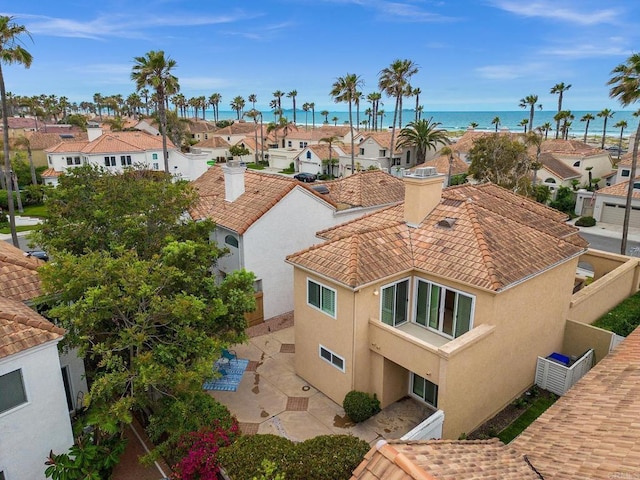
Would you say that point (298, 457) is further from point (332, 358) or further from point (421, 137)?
point (421, 137)

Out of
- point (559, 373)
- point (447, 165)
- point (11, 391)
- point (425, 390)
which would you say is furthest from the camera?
point (447, 165)

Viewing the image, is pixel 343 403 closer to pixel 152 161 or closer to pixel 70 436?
pixel 70 436

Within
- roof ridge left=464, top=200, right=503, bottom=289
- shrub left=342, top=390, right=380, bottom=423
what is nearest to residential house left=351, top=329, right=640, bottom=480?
roof ridge left=464, top=200, right=503, bottom=289

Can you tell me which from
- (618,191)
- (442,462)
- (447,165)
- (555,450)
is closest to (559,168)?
(618,191)

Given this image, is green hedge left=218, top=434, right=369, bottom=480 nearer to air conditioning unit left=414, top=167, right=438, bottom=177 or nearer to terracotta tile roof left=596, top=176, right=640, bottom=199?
air conditioning unit left=414, top=167, right=438, bottom=177

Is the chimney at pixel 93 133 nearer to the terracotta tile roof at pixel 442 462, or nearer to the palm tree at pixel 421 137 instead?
the palm tree at pixel 421 137

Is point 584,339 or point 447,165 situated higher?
point 447,165
